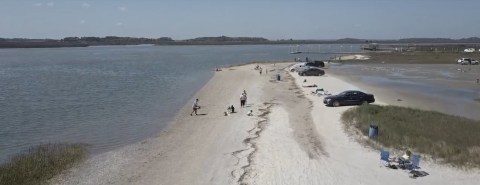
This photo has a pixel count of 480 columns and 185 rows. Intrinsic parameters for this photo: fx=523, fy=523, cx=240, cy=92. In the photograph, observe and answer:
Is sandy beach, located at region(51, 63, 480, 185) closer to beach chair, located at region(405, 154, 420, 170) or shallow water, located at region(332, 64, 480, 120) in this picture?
beach chair, located at region(405, 154, 420, 170)

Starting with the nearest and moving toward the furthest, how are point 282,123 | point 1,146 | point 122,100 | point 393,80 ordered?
point 1,146 → point 282,123 → point 122,100 → point 393,80

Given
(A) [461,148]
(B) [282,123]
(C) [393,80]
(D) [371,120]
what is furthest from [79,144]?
(C) [393,80]

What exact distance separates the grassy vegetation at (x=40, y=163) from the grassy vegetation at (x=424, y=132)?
14.1 m

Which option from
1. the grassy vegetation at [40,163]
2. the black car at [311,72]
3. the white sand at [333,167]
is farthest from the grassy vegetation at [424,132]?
the black car at [311,72]

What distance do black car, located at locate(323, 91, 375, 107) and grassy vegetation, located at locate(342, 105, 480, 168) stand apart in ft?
14.3

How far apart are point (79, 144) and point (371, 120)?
613 inches

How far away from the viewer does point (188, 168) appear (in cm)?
2136

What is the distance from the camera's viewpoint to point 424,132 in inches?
995

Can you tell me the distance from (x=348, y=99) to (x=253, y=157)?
57.3 ft

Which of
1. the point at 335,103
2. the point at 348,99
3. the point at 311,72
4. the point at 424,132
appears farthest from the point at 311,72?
the point at 424,132

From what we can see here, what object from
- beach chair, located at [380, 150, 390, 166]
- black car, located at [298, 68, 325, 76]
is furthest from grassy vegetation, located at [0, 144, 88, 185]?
black car, located at [298, 68, 325, 76]

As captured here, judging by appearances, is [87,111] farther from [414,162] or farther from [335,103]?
[414,162]

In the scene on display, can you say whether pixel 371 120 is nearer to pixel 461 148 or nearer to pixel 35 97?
pixel 461 148

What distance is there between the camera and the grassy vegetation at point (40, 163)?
19958 millimetres
